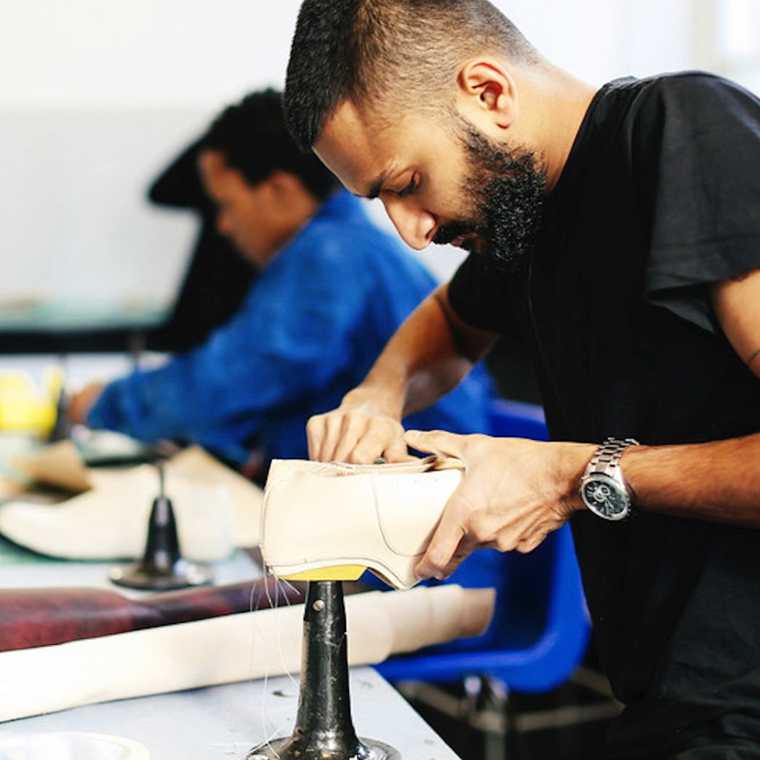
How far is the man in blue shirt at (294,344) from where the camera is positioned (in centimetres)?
222

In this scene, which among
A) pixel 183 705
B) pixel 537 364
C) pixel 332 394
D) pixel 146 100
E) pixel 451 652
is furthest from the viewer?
pixel 146 100

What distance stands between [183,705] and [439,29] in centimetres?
69

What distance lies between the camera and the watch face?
93cm

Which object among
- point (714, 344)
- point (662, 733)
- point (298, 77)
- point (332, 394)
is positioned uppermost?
point (298, 77)

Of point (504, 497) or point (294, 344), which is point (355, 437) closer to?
point (504, 497)

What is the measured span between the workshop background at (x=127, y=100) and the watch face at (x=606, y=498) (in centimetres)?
257

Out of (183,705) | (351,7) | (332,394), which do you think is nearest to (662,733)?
(183,705)

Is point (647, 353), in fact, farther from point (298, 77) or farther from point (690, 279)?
point (298, 77)

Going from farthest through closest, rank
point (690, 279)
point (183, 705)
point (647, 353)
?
point (183, 705), point (647, 353), point (690, 279)

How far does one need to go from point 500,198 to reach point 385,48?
0.17 metres

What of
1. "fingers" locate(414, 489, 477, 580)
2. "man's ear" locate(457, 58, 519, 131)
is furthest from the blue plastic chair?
"man's ear" locate(457, 58, 519, 131)

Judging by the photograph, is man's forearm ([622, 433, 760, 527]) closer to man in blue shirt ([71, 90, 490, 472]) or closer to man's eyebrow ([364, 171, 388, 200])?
man's eyebrow ([364, 171, 388, 200])

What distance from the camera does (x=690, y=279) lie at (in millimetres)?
888

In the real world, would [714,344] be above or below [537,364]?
above
